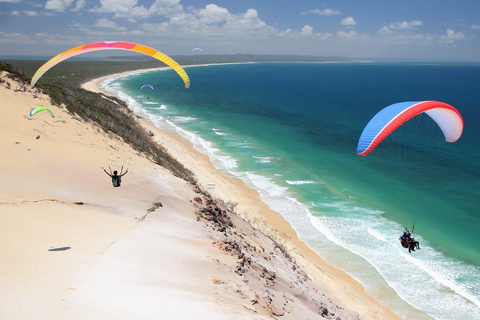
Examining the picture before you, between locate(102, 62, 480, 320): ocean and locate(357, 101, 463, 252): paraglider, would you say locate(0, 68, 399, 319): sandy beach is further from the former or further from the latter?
locate(357, 101, 463, 252): paraglider

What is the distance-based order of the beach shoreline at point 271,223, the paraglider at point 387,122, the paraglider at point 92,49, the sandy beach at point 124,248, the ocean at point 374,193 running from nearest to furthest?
the sandy beach at point 124,248
the paraglider at point 387,122
the beach shoreline at point 271,223
the paraglider at point 92,49
the ocean at point 374,193

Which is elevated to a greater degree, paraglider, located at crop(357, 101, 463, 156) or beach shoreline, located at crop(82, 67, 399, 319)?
paraglider, located at crop(357, 101, 463, 156)

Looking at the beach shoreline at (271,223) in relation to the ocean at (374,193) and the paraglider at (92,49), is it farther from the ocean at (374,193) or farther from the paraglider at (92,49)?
the paraglider at (92,49)

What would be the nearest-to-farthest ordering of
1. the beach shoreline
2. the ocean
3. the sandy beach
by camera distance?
the sandy beach < the beach shoreline < the ocean

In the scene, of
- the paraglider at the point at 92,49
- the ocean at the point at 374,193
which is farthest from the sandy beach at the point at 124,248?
the paraglider at the point at 92,49

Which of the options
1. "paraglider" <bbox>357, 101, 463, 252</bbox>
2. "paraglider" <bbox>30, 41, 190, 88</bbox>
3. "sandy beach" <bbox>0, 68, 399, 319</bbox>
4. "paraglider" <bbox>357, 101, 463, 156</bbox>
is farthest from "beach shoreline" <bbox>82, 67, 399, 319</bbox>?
"paraglider" <bbox>30, 41, 190, 88</bbox>

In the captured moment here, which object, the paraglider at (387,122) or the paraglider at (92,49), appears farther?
the paraglider at (92,49)

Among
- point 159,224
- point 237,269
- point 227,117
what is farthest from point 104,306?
point 227,117

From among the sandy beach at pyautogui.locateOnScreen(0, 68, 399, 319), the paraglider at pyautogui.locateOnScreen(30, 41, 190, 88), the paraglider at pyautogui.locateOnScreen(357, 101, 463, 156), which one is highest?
the paraglider at pyautogui.locateOnScreen(30, 41, 190, 88)
